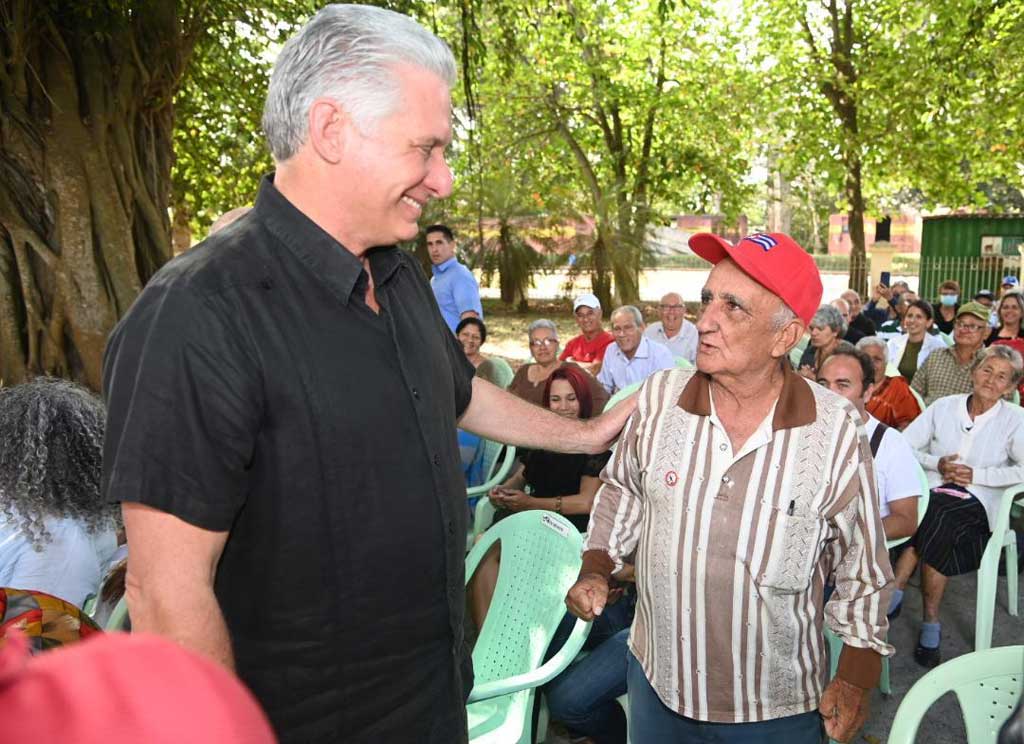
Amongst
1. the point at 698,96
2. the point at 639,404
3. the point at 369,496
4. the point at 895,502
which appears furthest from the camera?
the point at 698,96

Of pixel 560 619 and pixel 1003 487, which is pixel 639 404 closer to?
pixel 560 619

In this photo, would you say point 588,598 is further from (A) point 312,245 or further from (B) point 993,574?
(B) point 993,574

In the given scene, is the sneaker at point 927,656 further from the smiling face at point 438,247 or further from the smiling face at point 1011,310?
the smiling face at point 438,247

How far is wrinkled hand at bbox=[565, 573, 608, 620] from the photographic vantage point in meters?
2.10

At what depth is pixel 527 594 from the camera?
309 centimetres

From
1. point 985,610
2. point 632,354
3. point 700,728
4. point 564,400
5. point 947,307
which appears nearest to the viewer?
point 700,728

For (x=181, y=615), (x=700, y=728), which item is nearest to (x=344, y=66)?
(x=181, y=615)

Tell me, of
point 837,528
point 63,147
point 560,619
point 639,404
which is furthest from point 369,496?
point 63,147

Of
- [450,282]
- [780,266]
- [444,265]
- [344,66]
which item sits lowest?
[450,282]

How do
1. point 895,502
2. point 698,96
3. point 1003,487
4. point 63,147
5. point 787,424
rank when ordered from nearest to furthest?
1. point 787,424
2. point 895,502
3. point 1003,487
4. point 63,147
5. point 698,96

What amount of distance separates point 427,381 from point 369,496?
252mm

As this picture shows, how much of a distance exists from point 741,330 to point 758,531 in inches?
18.1

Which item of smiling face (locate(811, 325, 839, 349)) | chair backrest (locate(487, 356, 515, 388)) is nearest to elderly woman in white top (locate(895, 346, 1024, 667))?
smiling face (locate(811, 325, 839, 349))

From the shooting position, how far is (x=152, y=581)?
47.5 inches
